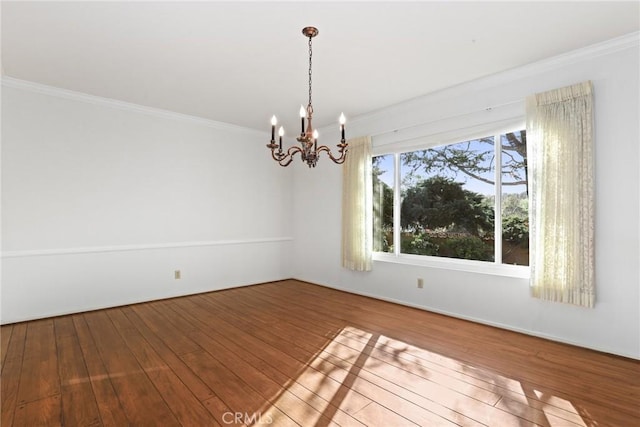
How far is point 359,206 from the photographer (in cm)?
481

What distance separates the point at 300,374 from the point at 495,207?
9.06 feet

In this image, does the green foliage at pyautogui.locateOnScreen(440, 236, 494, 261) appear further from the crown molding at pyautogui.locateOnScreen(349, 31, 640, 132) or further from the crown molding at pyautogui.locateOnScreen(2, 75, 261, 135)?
the crown molding at pyautogui.locateOnScreen(2, 75, 261, 135)

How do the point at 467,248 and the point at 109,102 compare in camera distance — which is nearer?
the point at 467,248

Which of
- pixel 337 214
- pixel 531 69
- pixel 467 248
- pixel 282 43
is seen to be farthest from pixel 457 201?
pixel 282 43

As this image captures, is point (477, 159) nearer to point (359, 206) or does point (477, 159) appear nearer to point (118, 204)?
point (359, 206)

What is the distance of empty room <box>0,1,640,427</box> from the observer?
7.61ft

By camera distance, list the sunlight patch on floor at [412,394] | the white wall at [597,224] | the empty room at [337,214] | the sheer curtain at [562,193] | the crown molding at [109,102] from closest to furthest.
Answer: the sunlight patch on floor at [412,394] → the empty room at [337,214] → the white wall at [597,224] → the sheer curtain at [562,193] → the crown molding at [109,102]

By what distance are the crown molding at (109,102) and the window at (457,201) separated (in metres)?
2.62

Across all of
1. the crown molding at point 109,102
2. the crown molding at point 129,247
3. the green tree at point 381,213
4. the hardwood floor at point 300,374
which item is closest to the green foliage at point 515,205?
the hardwood floor at point 300,374

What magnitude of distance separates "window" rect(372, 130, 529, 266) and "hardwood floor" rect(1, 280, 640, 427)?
2.99 ft

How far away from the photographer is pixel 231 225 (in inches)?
215

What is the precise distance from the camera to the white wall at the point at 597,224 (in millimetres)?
2766

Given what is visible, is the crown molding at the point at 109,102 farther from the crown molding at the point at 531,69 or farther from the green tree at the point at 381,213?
the crown molding at the point at 531,69

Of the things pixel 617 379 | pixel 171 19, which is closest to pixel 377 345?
pixel 617 379
